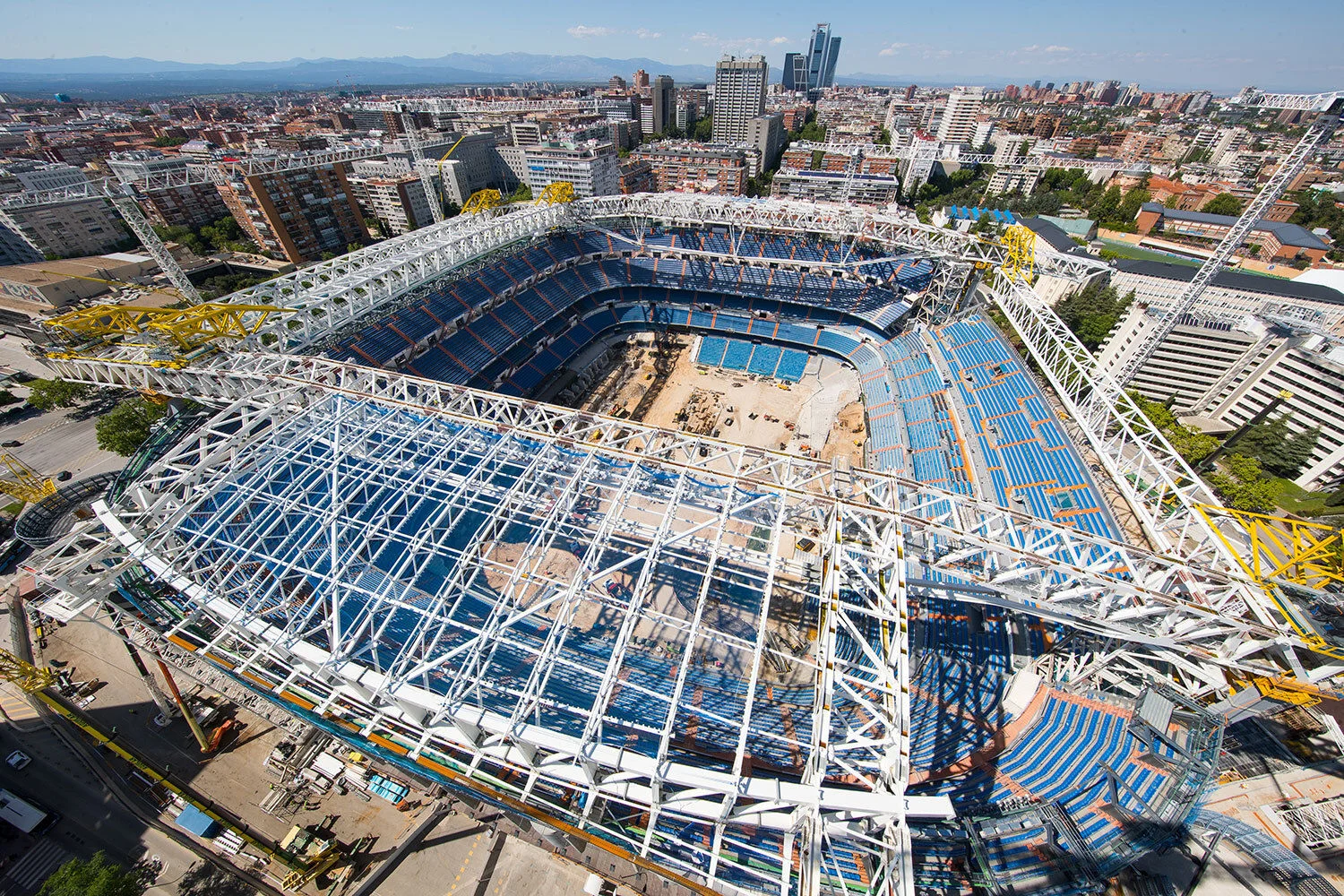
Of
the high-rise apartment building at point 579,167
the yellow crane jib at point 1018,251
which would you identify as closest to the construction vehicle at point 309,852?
the yellow crane jib at point 1018,251

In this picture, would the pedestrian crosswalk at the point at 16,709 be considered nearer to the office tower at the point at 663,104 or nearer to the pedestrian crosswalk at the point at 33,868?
the pedestrian crosswalk at the point at 33,868

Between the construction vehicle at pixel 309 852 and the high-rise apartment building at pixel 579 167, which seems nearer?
the construction vehicle at pixel 309 852

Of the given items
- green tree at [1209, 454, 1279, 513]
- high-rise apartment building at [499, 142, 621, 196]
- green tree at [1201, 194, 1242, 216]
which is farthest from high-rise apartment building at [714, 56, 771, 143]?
green tree at [1209, 454, 1279, 513]

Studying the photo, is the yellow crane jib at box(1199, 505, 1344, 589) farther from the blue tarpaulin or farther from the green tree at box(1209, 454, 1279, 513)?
the blue tarpaulin

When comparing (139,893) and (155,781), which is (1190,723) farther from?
(155,781)

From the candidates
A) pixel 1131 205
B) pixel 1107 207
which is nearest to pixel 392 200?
pixel 1107 207

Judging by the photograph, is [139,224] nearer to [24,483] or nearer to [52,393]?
[52,393]
